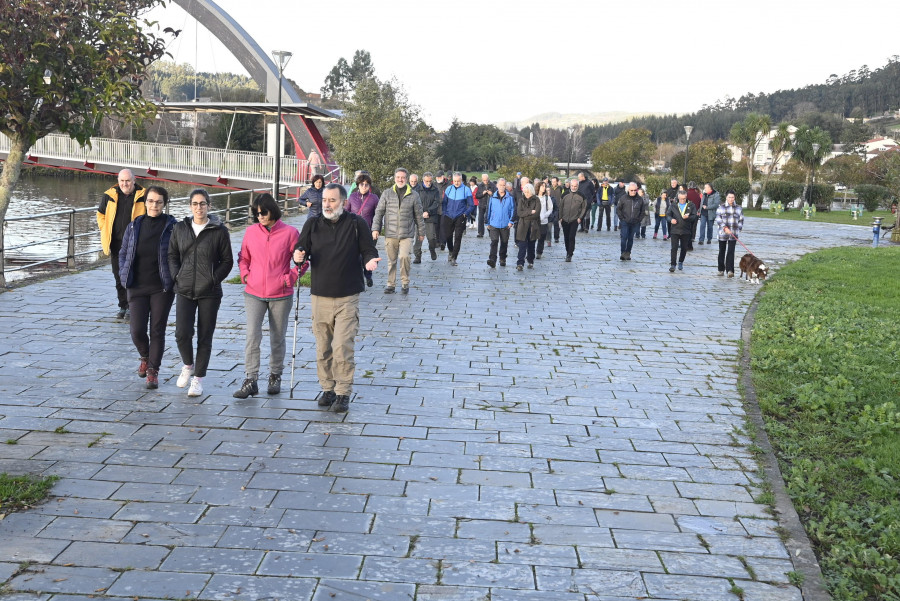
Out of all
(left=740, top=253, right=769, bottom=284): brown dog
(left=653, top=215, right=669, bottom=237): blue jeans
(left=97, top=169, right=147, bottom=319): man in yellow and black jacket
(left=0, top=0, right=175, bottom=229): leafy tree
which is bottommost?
(left=740, top=253, right=769, bottom=284): brown dog

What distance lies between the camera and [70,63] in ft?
25.7

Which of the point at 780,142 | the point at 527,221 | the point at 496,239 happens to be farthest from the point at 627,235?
the point at 780,142

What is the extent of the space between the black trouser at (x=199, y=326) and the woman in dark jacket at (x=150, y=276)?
0.21 metres

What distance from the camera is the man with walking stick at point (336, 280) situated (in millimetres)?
6539

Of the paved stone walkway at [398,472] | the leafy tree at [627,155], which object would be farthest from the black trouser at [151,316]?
the leafy tree at [627,155]

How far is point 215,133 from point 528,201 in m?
41.7

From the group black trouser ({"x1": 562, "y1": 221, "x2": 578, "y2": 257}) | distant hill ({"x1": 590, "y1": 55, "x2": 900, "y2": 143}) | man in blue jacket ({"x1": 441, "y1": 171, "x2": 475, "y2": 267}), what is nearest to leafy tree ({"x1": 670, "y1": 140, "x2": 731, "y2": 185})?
black trouser ({"x1": 562, "y1": 221, "x2": 578, "y2": 257})

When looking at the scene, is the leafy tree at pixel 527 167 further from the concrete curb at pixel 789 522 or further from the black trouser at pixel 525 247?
the concrete curb at pixel 789 522

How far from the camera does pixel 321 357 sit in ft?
21.9

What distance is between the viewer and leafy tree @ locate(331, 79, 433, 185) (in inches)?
922

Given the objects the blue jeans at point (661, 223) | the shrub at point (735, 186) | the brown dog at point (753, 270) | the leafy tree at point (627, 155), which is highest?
the leafy tree at point (627, 155)

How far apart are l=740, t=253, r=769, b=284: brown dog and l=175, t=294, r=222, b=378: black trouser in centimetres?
1108

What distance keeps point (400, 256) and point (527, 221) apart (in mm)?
3822

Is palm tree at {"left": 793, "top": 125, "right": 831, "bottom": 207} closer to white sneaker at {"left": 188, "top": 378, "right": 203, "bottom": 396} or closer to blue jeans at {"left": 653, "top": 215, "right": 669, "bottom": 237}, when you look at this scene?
blue jeans at {"left": 653, "top": 215, "right": 669, "bottom": 237}
